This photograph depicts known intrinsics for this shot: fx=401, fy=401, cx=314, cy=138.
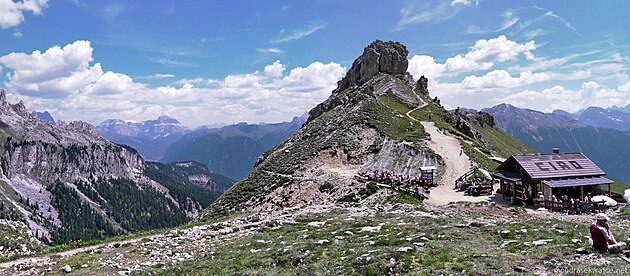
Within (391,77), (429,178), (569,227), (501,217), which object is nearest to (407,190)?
A: (429,178)

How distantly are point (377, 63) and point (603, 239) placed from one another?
143581mm

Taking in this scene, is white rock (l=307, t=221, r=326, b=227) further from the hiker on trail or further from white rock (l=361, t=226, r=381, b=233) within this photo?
the hiker on trail

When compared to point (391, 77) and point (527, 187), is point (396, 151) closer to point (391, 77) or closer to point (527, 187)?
point (527, 187)

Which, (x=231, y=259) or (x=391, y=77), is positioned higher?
→ (x=391, y=77)

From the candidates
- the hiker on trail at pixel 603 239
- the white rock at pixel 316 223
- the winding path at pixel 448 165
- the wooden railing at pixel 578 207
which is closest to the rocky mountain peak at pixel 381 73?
the winding path at pixel 448 165

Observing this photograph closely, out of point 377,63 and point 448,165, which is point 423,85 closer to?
point 377,63

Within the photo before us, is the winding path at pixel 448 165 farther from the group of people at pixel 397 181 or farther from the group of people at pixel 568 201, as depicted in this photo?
the group of people at pixel 568 201

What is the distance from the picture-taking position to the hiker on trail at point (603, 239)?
54.2ft

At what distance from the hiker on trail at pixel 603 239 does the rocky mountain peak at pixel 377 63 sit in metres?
141

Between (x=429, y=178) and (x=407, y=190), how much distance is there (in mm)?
9918

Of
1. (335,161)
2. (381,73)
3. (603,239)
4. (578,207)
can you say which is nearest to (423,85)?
(381,73)

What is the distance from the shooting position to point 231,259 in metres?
23.1

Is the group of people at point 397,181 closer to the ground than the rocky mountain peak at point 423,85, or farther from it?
closer to the ground

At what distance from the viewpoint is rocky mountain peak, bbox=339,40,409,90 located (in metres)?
156
